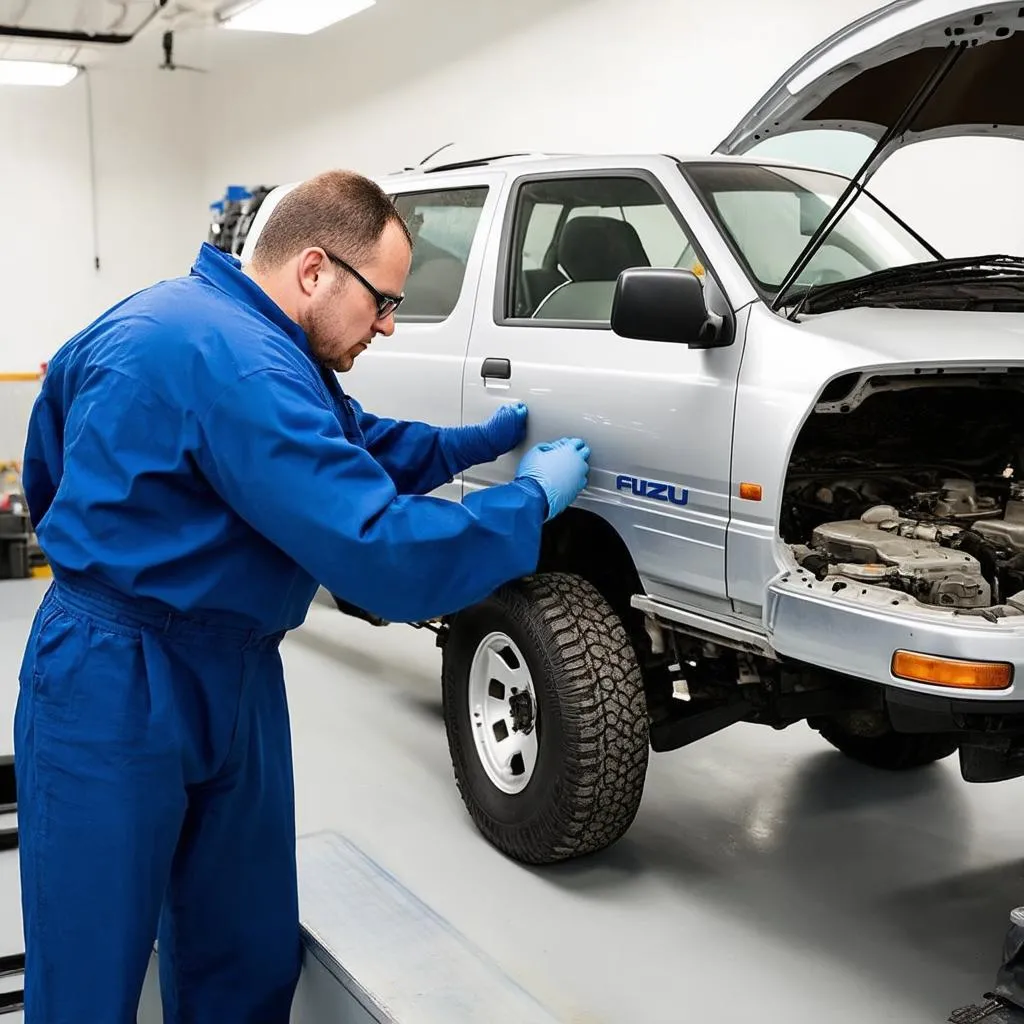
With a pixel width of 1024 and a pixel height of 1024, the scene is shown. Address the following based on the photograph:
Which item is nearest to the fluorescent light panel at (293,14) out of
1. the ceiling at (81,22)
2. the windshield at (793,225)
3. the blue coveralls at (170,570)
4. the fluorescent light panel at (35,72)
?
the ceiling at (81,22)

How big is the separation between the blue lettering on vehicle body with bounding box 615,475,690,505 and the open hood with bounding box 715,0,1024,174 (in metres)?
1.11

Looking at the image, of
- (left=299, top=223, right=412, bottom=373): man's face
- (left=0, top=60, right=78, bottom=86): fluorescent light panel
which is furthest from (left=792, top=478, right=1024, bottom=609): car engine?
(left=0, top=60, right=78, bottom=86): fluorescent light panel

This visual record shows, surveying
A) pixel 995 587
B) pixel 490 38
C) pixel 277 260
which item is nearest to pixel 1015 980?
pixel 995 587

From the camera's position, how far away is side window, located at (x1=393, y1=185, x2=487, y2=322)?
14.4 feet

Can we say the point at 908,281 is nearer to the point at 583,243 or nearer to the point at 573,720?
the point at 583,243

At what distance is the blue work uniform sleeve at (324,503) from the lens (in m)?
2.10

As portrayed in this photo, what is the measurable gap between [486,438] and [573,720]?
0.85 m

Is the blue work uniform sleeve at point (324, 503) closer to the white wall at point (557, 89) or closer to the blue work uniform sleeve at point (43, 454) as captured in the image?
the blue work uniform sleeve at point (43, 454)

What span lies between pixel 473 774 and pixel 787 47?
14.6ft

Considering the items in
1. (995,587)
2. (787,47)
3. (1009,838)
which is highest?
(787,47)

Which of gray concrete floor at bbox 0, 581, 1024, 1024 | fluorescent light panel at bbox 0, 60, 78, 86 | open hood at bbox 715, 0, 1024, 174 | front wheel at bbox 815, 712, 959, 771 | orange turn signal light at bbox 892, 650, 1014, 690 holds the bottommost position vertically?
gray concrete floor at bbox 0, 581, 1024, 1024

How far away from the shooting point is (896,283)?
11.1ft

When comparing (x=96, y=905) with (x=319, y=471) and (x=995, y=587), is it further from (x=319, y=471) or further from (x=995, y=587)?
(x=995, y=587)

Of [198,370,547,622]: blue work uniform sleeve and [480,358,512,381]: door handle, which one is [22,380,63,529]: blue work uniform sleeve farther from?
[480,358,512,381]: door handle
